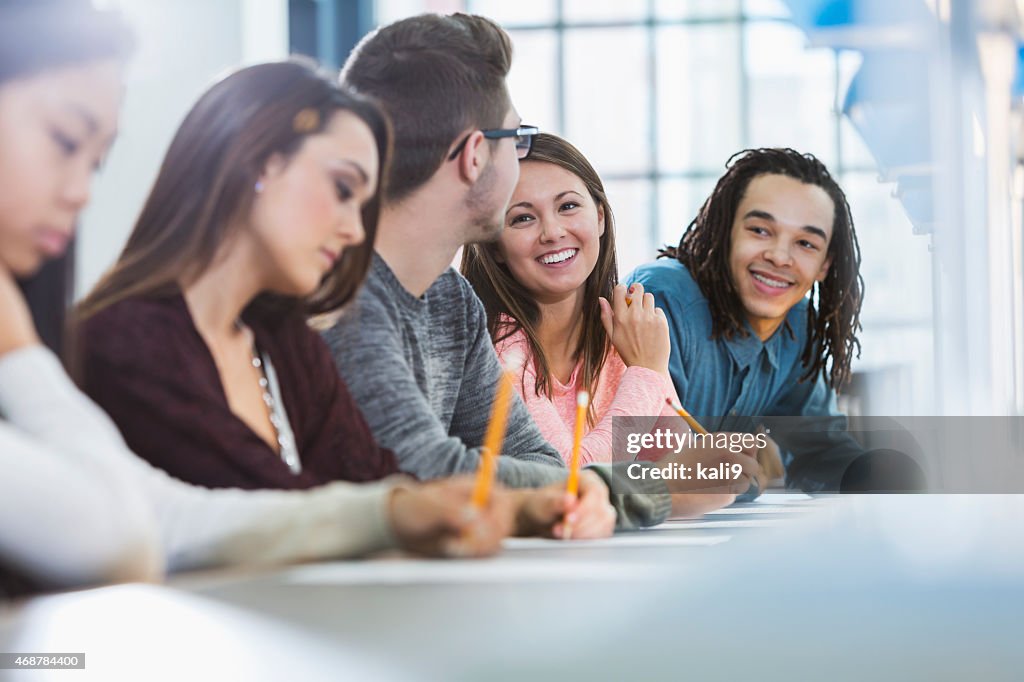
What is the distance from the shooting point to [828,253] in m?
1.22

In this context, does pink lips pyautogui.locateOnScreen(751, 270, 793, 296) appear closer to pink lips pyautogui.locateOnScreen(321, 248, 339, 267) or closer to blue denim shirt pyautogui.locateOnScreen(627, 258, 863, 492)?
blue denim shirt pyautogui.locateOnScreen(627, 258, 863, 492)

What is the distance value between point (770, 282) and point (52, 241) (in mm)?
720

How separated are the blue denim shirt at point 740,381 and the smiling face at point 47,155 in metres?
0.56

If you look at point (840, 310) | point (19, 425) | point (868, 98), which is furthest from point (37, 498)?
point (868, 98)

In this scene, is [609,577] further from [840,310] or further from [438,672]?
[840,310]

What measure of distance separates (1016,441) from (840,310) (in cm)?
25

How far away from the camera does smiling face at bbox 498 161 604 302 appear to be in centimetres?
121

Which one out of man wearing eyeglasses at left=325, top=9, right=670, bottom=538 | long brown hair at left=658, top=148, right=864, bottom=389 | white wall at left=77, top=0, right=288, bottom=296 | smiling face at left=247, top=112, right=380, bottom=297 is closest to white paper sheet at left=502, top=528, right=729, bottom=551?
man wearing eyeglasses at left=325, top=9, right=670, bottom=538

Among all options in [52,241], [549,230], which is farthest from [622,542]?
[52,241]

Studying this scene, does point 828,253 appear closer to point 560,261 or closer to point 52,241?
point 560,261

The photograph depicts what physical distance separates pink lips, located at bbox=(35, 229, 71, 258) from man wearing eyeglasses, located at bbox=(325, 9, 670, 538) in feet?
0.88

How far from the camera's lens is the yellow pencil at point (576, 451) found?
45.8 inches

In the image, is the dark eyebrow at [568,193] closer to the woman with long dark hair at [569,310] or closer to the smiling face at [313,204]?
the woman with long dark hair at [569,310]

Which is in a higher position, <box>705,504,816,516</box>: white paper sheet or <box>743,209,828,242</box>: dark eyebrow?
<box>743,209,828,242</box>: dark eyebrow
